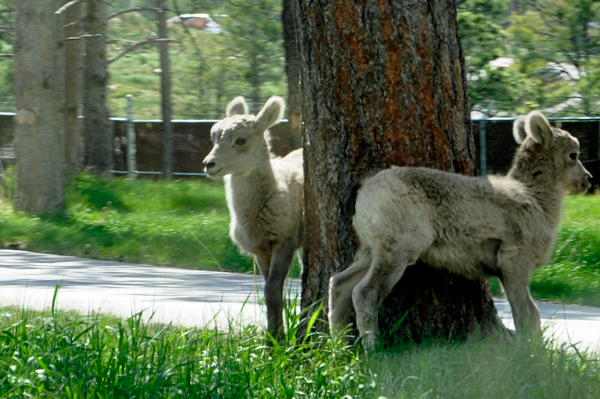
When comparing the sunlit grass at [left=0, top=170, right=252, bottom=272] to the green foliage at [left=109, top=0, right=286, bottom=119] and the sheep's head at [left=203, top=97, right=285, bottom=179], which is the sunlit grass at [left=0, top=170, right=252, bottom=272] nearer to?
the sheep's head at [left=203, top=97, right=285, bottom=179]

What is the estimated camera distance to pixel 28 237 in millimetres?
13164

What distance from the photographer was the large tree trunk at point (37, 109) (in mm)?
14695

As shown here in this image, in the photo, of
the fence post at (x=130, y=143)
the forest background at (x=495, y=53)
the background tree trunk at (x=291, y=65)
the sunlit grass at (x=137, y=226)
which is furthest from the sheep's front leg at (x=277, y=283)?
the fence post at (x=130, y=143)

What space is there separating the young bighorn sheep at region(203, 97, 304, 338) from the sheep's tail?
1.37 meters

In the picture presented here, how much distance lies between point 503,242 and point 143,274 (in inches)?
239

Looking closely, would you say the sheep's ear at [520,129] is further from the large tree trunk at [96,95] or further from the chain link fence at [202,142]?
the large tree trunk at [96,95]

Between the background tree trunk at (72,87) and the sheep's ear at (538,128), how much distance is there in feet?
44.5

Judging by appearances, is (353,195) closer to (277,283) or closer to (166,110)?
(277,283)

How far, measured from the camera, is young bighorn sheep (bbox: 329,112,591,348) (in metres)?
5.26

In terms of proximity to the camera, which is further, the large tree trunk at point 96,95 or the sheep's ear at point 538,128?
the large tree trunk at point 96,95

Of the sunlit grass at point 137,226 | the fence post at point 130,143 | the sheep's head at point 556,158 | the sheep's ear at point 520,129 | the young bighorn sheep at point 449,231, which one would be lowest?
the sunlit grass at point 137,226

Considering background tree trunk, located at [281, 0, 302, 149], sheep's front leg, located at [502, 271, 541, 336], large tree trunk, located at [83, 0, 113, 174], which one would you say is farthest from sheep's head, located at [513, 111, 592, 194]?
large tree trunk, located at [83, 0, 113, 174]

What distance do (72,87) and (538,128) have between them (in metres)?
14.2

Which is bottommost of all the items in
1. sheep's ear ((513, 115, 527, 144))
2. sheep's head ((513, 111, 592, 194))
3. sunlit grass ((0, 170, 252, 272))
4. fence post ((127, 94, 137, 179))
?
sunlit grass ((0, 170, 252, 272))
